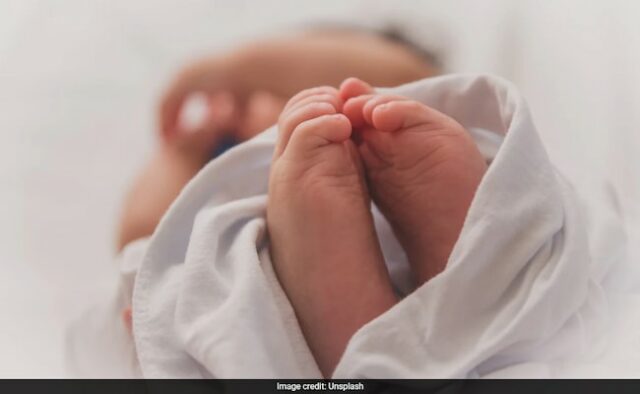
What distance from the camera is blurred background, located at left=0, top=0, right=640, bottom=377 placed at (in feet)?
2.59

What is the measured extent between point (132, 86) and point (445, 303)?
49 centimetres

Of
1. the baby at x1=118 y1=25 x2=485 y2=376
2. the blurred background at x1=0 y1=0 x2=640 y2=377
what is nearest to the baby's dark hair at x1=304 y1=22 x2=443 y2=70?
the blurred background at x1=0 y1=0 x2=640 y2=377

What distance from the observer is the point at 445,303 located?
580 mm

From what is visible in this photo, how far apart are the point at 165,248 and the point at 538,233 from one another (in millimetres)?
288

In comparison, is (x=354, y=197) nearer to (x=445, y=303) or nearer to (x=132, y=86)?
(x=445, y=303)

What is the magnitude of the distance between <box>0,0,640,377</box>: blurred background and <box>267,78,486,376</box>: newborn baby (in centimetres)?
22

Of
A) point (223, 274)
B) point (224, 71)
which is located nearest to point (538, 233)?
point (223, 274)

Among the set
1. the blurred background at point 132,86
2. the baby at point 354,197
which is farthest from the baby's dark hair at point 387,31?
the baby at point 354,197

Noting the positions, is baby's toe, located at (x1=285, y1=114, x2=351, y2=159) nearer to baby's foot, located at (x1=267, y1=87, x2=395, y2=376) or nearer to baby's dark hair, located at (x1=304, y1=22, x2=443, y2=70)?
baby's foot, located at (x1=267, y1=87, x2=395, y2=376)

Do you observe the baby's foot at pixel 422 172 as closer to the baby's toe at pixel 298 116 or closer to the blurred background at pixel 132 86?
the baby's toe at pixel 298 116

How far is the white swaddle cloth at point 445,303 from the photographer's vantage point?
567 millimetres

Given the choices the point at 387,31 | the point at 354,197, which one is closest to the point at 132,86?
the point at 387,31

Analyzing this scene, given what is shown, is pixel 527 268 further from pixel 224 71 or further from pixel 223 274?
pixel 224 71

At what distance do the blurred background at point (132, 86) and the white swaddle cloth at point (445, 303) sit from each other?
162 millimetres
